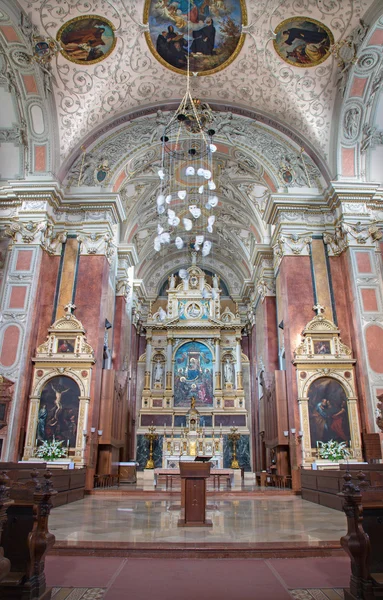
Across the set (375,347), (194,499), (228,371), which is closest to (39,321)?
(194,499)

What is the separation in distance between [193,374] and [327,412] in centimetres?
1043

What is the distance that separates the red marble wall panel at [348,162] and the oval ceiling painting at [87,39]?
7760mm

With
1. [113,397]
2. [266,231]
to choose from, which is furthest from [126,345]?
[266,231]

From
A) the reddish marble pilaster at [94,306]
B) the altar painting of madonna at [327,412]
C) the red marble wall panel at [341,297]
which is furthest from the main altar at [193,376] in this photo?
the altar painting of madonna at [327,412]

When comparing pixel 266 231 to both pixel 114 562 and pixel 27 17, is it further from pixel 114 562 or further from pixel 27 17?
pixel 114 562

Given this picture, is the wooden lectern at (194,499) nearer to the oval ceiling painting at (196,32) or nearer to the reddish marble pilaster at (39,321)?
the reddish marble pilaster at (39,321)

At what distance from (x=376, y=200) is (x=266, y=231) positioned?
5029 mm

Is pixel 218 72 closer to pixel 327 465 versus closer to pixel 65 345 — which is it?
pixel 65 345

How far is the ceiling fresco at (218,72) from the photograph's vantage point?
1226 cm

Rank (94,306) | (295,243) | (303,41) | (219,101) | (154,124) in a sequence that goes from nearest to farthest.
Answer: (303,41)
(94,306)
(295,243)
(219,101)
(154,124)

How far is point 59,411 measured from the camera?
12555 mm

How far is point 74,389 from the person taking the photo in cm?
1288

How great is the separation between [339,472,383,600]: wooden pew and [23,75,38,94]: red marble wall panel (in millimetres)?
13917

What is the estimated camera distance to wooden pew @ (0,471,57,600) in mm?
3170
